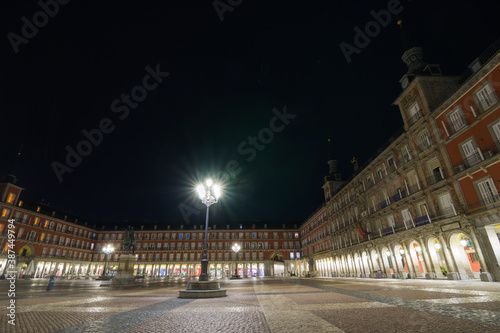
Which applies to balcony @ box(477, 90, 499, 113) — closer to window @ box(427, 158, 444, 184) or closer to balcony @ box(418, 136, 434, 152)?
balcony @ box(418, 136, 434, 152)

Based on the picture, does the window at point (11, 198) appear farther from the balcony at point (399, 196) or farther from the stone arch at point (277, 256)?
the balcony at point (399, 196)

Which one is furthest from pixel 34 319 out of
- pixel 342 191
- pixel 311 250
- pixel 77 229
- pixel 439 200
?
pixel 77 229

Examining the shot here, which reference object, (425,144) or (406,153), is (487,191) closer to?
(425,144)

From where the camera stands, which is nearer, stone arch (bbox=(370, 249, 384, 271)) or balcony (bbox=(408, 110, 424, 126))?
balcony (bbox=(408, 110, 424, 126))

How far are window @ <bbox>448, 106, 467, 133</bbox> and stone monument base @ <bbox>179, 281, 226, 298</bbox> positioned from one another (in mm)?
19311

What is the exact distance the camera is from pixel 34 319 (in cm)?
486

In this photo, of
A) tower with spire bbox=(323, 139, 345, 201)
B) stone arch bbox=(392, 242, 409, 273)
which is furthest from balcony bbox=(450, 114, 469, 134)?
tower with spire bbox=(323, 139, 345, 201)

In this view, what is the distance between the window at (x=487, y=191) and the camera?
46.4 ft

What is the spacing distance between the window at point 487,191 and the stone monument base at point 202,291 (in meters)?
17.0

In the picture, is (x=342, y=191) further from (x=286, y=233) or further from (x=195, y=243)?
(x=195, y=243)

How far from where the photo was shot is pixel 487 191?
1465cm

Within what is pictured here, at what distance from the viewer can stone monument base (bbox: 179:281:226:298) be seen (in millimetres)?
9367

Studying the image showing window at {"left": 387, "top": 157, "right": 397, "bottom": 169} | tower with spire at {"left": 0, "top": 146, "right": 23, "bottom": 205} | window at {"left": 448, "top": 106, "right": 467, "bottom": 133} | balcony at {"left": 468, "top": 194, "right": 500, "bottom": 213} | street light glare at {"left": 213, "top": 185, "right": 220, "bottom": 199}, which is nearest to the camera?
street light glare at {"left": 213, "top": 185, "right": 220, "bottom": 199}

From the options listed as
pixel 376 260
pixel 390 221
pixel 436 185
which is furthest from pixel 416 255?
pixel 436 185
